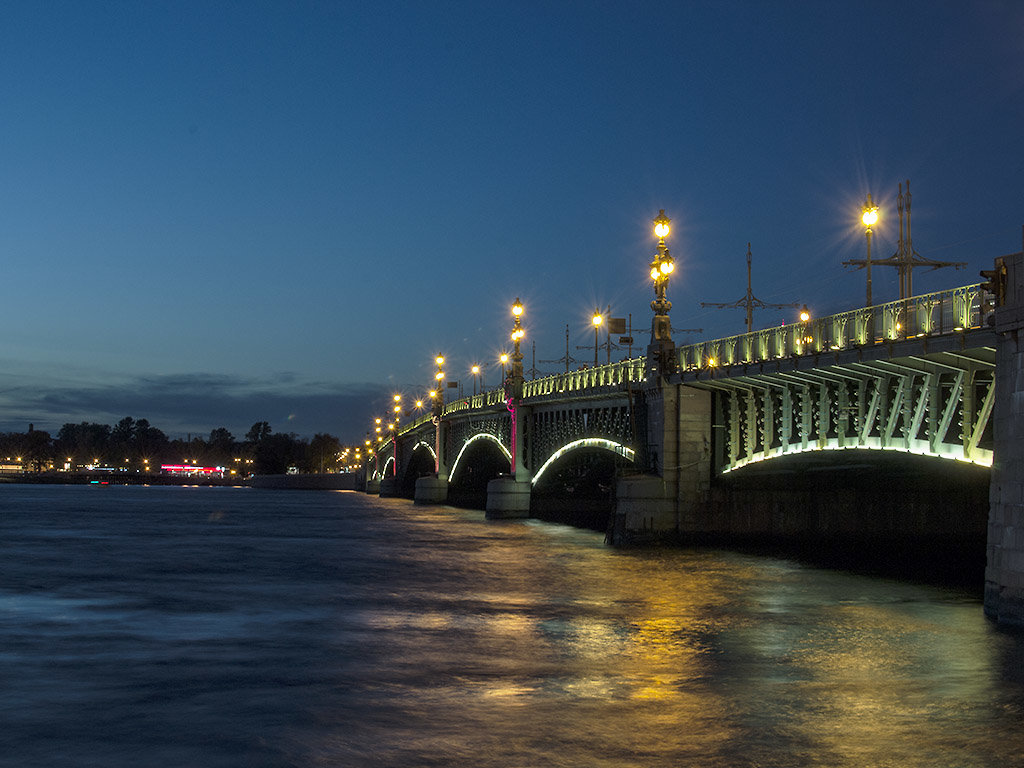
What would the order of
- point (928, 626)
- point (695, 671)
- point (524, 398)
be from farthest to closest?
point (524, 398)
point (928, 626)
point (695, 671)

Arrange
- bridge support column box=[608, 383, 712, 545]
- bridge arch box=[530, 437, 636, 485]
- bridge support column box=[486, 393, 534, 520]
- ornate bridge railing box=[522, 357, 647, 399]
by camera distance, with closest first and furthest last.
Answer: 1. bridge support column box=[608, 383, 712, 545]
2. ornate bridge railing box=[522, 357, 647, 399]
3. bridge arch box=[530, 437, 636, 485]
4. bridge support column box=[486, 393, 534, 520]

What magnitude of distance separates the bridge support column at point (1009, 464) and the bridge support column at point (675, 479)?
22.8 meters

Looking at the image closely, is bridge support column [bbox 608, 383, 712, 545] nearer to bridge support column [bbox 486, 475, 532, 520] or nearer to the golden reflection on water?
the golden reflection on water

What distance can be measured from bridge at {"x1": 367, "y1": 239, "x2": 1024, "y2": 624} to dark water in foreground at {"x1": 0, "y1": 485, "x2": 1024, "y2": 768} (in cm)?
405

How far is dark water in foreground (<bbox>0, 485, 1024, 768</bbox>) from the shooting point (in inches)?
570

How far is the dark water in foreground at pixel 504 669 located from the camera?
47.5 feet

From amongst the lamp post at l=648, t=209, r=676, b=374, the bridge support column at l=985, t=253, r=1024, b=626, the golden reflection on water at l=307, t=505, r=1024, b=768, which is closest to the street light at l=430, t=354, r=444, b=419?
the lamp post at l=648, t=209, r=676, b=374

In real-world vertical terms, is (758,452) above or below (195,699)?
above

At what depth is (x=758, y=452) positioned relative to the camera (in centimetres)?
4419

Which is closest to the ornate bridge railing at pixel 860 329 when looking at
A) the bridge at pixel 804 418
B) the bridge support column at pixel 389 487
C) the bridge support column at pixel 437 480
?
the bridge at pixel 804 418

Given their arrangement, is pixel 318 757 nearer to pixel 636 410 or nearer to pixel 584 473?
pixel 636 410

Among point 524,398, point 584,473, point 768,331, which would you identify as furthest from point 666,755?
point 584,473

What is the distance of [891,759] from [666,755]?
2.49 m

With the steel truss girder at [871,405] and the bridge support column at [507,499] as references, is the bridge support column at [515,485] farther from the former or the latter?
the steel truss girder at [871,405]
